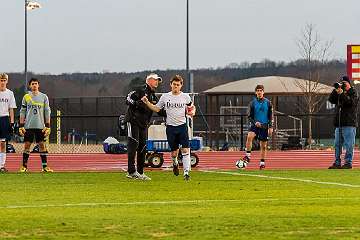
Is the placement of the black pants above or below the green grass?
above

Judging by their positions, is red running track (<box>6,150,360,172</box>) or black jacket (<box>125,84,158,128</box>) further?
red running track (<box>6,150,360,172</box>)

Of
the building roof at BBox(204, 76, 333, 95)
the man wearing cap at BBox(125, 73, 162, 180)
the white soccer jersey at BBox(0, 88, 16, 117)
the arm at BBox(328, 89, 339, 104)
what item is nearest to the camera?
the man wearing cap at BBox(125, 73, 162, 180)

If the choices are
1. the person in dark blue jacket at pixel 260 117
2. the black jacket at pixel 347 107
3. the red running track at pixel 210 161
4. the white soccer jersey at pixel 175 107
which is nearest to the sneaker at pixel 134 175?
the white soccer jersey at pixel 175 107

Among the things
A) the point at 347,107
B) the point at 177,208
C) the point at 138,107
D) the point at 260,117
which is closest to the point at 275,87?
the point at 347,107

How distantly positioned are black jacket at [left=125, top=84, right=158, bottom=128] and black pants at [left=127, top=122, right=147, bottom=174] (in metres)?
0.09

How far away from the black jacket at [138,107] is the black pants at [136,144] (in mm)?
89

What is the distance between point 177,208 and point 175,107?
6.03 meters

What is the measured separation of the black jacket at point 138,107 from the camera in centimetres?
1786

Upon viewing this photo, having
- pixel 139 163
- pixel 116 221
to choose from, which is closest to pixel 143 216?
pixel 116 221

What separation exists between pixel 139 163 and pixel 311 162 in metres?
10.8

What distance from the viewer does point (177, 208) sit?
1193cm

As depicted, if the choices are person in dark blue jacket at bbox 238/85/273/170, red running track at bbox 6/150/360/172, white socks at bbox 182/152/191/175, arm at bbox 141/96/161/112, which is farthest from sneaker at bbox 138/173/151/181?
red running track at bbox 6/150/360/172

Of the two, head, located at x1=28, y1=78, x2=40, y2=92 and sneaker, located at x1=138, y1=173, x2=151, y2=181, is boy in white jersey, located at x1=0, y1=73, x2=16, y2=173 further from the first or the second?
sneaker, located at x1=138, y1=173, x2=151, y2=181

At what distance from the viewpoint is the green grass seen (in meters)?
9.59
